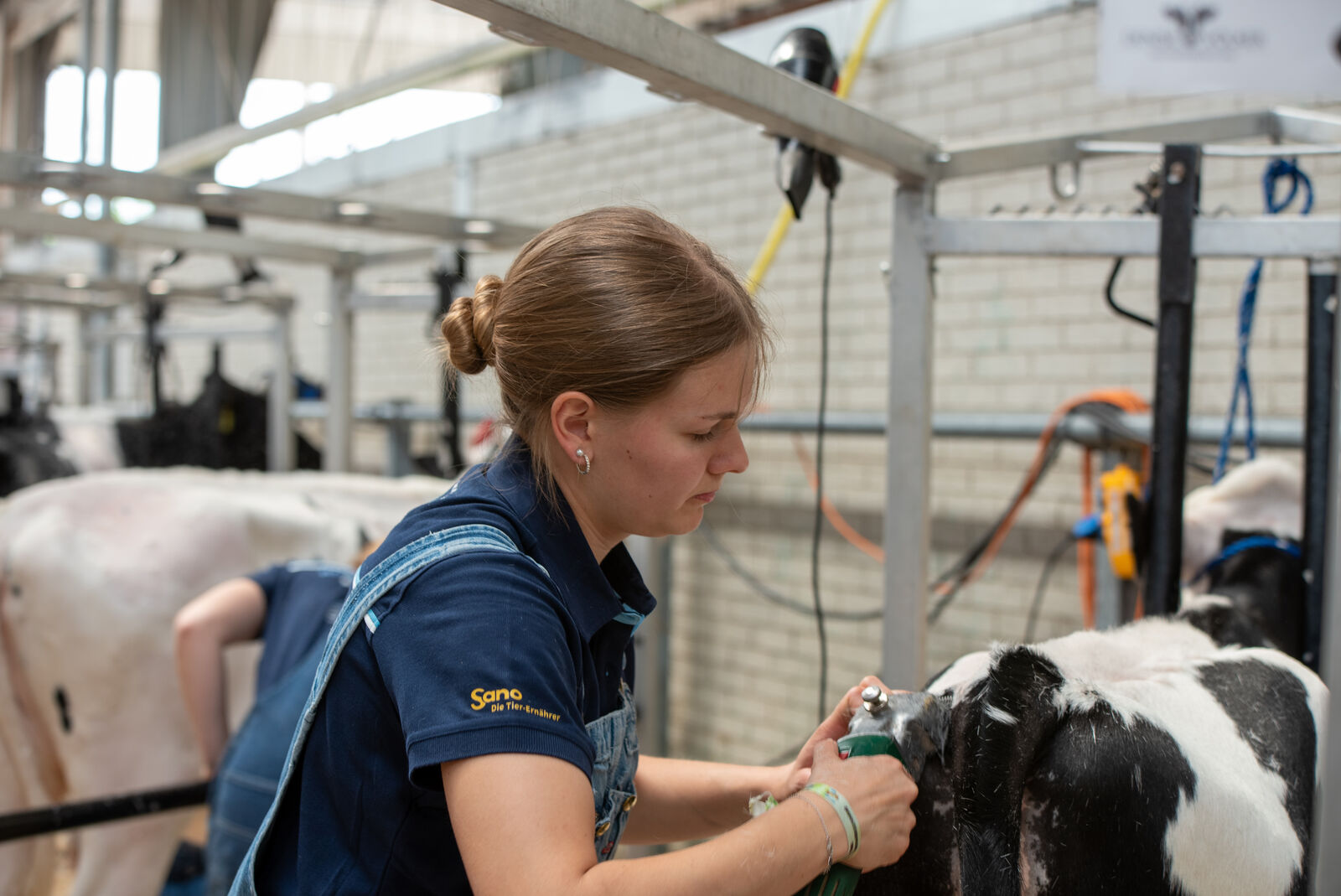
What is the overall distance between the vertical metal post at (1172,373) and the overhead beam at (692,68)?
34 cm

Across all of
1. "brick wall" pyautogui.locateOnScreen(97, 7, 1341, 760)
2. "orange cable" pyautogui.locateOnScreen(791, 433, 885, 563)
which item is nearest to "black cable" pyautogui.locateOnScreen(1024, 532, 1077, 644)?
"brick wall" pyautogui.locateOnScreen(97, 7, 1341, 760)

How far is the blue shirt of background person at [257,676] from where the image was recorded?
177 centimetres

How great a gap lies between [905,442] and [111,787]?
185cm

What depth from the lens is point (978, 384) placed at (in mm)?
3535

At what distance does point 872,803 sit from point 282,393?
314 centimetres

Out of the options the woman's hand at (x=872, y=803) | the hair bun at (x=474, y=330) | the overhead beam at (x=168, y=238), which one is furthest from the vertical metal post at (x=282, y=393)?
the woman's hand at (x=872, y=803)

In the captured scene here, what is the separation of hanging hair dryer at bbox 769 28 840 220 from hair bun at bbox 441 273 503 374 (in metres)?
0.45

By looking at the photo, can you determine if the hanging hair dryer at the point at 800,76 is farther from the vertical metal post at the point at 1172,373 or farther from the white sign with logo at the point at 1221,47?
the white sign with logo at the point at 1221,47

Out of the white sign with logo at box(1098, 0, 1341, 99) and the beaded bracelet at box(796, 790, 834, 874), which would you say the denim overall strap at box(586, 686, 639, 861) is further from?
the white sign with logo at box(1098, 0, 1341, 99)

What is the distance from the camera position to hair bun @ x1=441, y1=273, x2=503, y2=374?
94cm

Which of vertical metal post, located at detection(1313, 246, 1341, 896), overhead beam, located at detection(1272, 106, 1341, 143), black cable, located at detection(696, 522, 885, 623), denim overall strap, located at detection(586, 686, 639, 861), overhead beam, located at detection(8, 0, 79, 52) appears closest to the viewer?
vertical metal post, located at detection(1313, 246, 1341, 896)

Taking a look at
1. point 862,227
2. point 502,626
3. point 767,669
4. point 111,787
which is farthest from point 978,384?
point 502,626

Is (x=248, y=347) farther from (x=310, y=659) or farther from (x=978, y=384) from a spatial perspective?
(x=310, y=659)

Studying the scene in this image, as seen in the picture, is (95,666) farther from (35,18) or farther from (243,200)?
(35,18)
